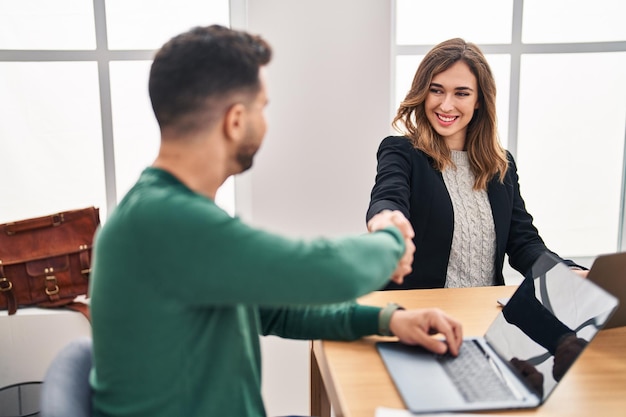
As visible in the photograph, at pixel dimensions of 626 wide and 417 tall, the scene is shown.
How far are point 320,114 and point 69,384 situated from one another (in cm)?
156

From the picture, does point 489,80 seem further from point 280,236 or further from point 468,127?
point 280,236

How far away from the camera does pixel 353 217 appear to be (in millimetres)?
2428

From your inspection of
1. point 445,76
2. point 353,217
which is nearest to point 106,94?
point 353,217

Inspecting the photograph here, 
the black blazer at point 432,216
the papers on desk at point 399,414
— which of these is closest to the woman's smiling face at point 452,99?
the black blazer at point 432,216

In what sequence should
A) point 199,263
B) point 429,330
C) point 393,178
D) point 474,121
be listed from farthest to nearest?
1. point 474,121
2. point 393,178
3. point 429,330
4. point 199,263

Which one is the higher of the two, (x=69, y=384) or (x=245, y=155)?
(x=245, y=155)

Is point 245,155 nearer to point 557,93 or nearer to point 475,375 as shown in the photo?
point 475,375

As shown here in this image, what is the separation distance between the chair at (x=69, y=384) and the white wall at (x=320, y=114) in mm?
1296

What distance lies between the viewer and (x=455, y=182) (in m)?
2.00

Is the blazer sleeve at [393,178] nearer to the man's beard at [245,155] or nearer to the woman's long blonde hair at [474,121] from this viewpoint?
the woman's long blonde hair at [474,121]

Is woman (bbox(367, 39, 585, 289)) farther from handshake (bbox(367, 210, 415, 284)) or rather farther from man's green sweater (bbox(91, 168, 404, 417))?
man's green sweater (bbox(91, 168, 404, 417))

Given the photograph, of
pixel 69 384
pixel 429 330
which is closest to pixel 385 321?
pixel 429 330

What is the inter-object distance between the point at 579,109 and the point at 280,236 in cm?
227

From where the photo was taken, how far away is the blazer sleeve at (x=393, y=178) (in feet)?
5.94
